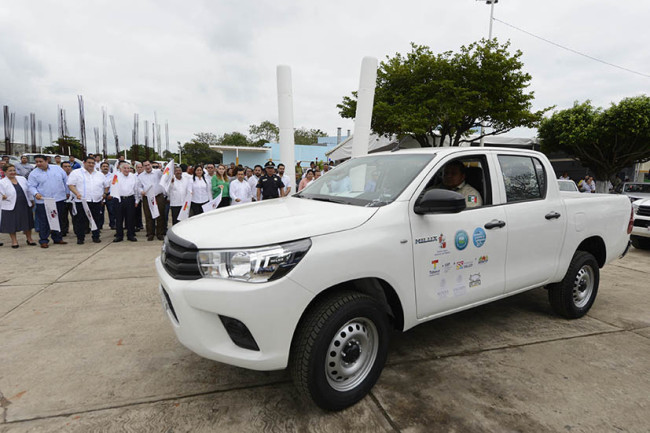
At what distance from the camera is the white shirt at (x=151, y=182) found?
8766mm

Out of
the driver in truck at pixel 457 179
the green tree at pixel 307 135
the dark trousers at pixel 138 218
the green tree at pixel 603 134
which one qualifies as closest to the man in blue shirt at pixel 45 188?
the dark trousers at pixel 138 218

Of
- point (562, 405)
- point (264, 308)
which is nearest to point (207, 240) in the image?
point (264, 308)

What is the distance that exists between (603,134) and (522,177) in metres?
19.7

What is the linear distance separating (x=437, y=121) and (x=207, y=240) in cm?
1609

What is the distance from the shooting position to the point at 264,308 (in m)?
1.97

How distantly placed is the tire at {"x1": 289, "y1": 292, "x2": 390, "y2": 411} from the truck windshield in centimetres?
76

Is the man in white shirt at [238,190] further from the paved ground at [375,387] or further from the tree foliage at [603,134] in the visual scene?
the tree foliage at [603,134]

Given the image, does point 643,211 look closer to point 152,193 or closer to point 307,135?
point 152,193

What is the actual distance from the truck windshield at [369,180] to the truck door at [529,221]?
94 centimetres

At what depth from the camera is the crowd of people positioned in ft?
24.9

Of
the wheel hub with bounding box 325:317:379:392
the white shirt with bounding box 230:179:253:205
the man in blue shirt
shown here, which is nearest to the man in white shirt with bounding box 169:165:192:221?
the white shirt with bounding box 230:179:253:205

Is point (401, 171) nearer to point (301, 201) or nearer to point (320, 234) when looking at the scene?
point (301, 201)

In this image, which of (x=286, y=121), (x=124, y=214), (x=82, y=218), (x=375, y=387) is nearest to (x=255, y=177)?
(x=286, y=121)

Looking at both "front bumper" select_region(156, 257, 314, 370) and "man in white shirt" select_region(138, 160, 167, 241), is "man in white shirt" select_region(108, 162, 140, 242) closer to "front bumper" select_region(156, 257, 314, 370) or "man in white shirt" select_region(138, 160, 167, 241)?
"man in white shirt" select_region(138, 160, 167, 241)
